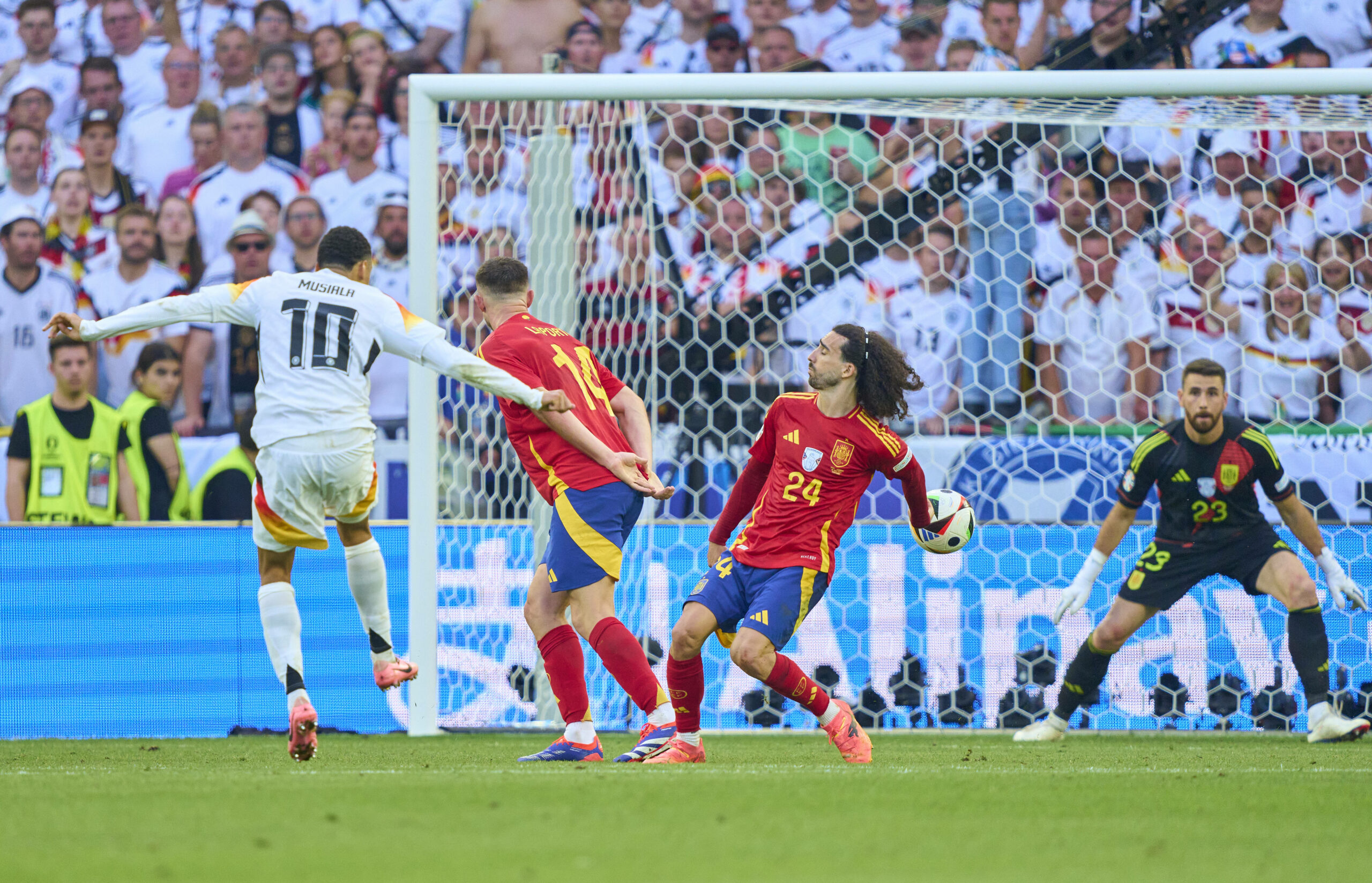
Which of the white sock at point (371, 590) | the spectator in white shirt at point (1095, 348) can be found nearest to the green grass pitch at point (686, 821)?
the white sock at point (371, 590)

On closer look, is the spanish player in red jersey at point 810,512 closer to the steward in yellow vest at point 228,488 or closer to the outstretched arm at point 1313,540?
the outstretched arm at point 1313,540

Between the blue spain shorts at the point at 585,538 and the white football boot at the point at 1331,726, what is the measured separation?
127 inches

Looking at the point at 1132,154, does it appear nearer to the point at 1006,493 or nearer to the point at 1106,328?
the point at 1106,328

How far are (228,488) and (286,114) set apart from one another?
3.43 metres

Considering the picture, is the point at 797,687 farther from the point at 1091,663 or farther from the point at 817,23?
the point at 817,23

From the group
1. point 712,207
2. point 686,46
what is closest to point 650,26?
point 686,46

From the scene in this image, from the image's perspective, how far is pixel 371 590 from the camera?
17.7ft

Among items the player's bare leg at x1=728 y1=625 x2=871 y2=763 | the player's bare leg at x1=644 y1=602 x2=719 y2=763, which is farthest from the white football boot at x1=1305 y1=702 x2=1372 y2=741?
the player's bare leg at x1=644 y1=602 x2=719 y2=763

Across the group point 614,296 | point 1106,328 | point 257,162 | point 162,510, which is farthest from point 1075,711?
point 257,162

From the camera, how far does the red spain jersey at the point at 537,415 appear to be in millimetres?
5195

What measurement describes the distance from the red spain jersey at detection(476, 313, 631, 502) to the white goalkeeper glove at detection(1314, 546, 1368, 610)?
3345mm

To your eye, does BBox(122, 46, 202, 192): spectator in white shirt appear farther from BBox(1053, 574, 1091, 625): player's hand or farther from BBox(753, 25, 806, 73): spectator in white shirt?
BBox(1053, 574, 1091, 625): player's hand

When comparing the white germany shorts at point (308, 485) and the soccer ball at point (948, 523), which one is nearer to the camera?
the white germany shorts at point (308, 485)

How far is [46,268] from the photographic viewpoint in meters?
10.4
